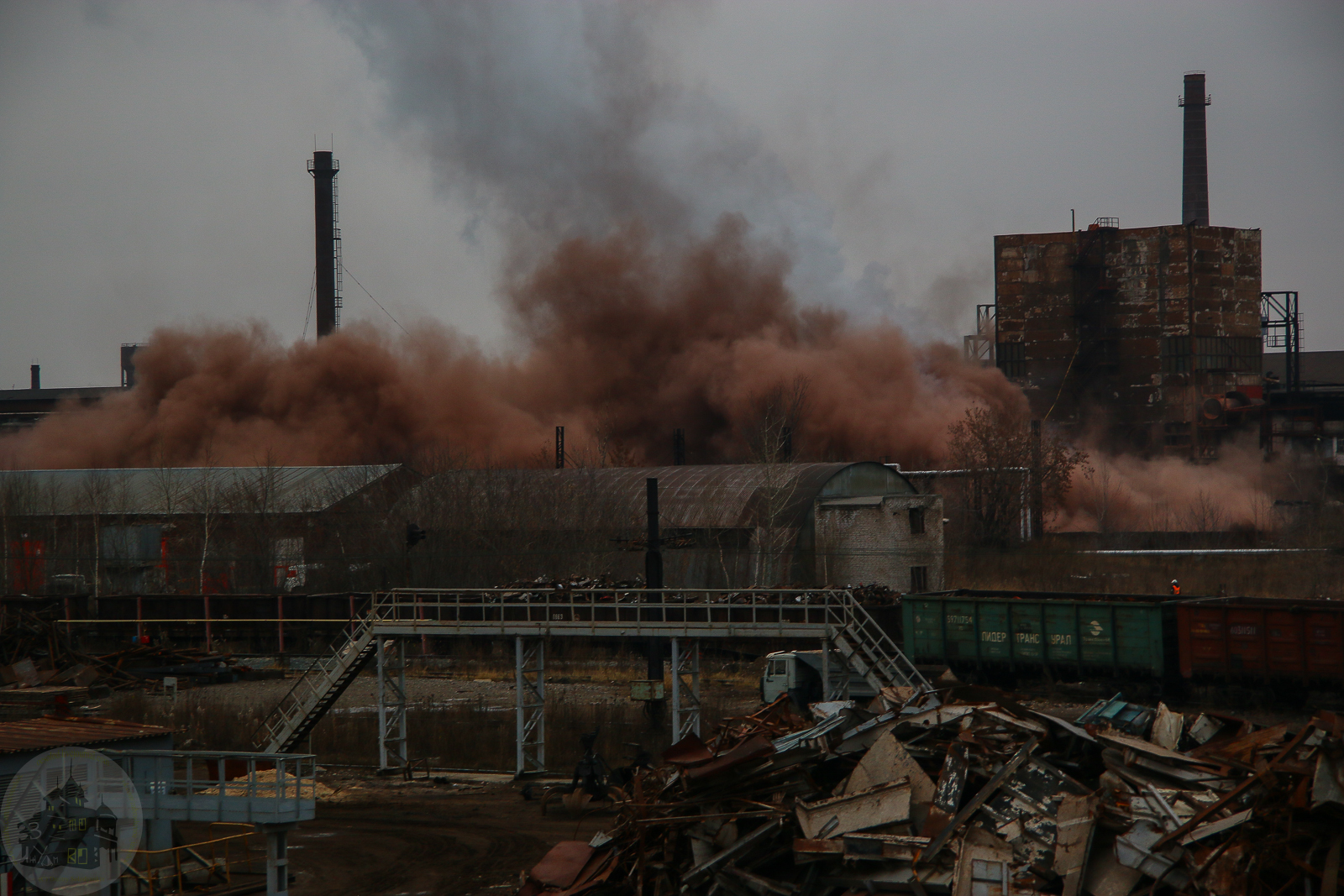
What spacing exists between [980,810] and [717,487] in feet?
110

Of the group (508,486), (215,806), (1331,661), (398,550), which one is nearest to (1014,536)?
(508,486)

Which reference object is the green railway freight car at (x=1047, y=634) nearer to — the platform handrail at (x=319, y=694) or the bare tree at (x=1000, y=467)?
the platform handrail at (x=319, y=694)

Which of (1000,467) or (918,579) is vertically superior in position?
(1000,467)

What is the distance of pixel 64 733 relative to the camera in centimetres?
1734

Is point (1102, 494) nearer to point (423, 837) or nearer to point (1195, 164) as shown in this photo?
point (1195, 164)

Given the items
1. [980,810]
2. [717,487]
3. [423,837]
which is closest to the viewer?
[980,810]

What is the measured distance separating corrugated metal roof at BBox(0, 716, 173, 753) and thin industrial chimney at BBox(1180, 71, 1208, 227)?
233 ft

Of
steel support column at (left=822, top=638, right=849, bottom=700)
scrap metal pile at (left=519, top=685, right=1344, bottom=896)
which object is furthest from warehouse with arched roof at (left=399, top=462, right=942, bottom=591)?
scrap metal pile at (left=519, top=685, right=1344, bottom=896)

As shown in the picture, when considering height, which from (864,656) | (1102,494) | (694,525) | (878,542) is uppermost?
(694,525)

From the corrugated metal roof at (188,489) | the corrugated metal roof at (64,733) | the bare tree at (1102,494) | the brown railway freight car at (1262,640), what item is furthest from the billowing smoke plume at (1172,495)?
the corrugated metal roof at (64,733)

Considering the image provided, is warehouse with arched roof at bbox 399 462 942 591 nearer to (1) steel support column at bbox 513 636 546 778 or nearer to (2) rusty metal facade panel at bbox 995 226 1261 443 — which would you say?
(1) steel support column at bbox 513 636 546 778

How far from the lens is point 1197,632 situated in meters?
27.1

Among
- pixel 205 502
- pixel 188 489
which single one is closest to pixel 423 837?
pixel 205 502

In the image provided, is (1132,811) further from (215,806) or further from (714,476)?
(714,476)
